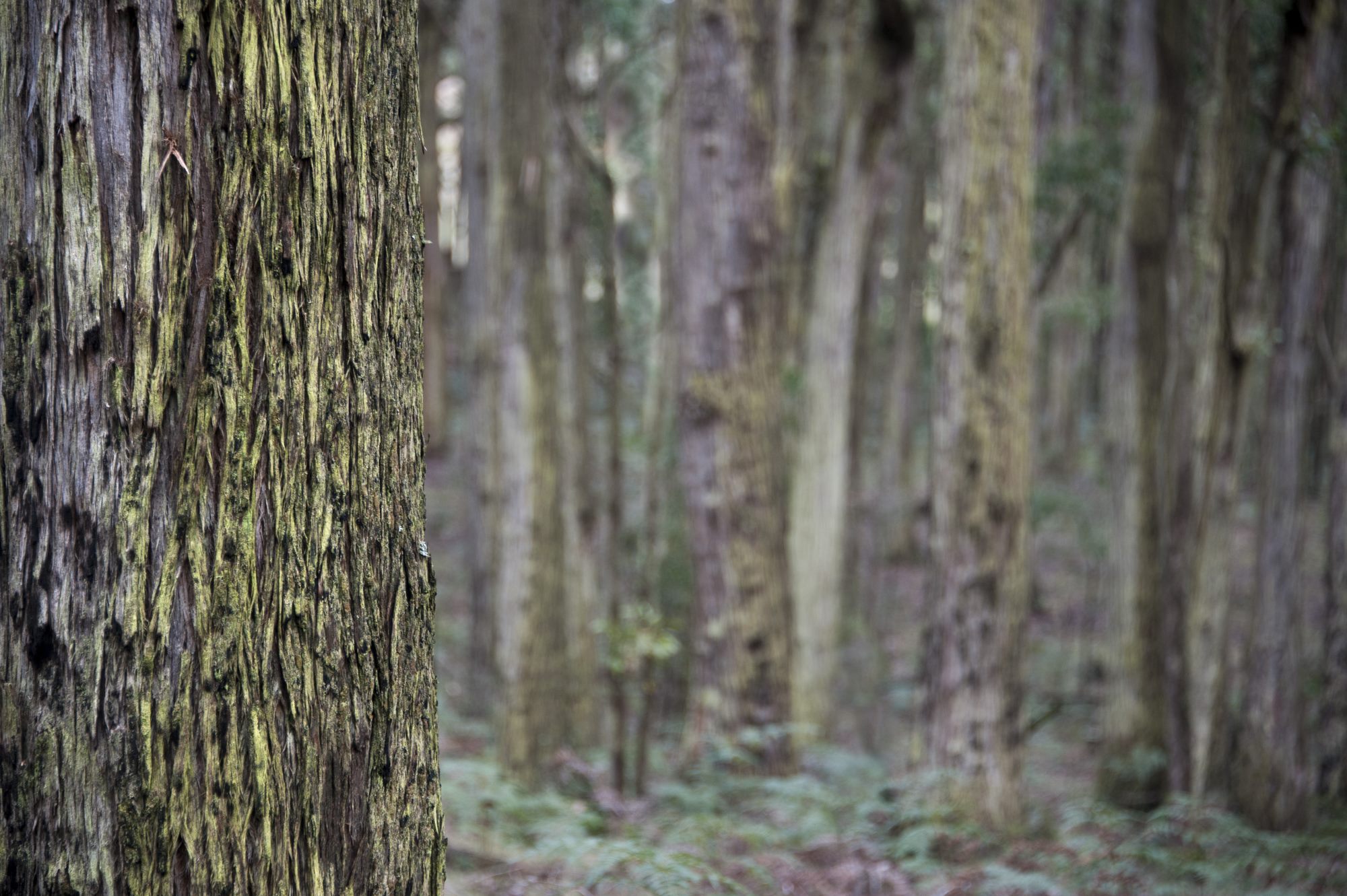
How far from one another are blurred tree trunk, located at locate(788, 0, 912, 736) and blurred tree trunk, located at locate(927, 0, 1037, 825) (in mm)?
3120

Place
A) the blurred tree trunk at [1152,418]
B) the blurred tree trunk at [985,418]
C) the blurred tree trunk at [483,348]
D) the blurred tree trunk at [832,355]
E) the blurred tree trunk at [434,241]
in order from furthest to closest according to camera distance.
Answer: the blurred tree trunk at [434,241]
the blurred tree trunk at [832,355]
the blurred tree trunk at [1152,418]
the blurred tree trunk at [483,348]
the blurred tree trunk at [985,418]

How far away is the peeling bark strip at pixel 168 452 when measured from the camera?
1.43 meters

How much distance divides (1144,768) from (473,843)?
5741mm

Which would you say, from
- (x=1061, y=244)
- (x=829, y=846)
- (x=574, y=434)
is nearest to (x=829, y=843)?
(x=829, y=846)

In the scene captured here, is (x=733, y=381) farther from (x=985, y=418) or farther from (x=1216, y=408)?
(x=1216, y=408)

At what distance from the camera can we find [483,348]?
8453 millimetres

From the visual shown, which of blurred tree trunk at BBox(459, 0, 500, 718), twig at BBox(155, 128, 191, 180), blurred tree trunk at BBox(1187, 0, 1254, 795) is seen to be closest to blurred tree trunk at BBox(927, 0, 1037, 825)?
blurred tree trunk at BBox(1187, 0, 1254, 795)

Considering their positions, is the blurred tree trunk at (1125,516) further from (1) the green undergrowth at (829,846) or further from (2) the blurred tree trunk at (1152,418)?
(1) the green undergrowth at (829,846)

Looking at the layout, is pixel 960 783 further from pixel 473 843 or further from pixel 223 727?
pixel 223 727

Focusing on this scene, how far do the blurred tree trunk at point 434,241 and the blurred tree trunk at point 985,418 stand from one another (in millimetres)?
9086

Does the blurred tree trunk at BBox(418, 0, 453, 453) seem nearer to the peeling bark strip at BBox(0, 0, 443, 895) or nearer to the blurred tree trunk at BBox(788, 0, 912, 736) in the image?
the blurred tree trunk at BBox(788, 0, 912, 736)

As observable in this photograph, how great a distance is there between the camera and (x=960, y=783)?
6012 mm

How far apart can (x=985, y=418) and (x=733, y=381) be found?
5.28 ft

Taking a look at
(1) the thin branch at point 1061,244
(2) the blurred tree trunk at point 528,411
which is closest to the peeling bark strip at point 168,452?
(2) the blurred tree trunk at point 528,411
